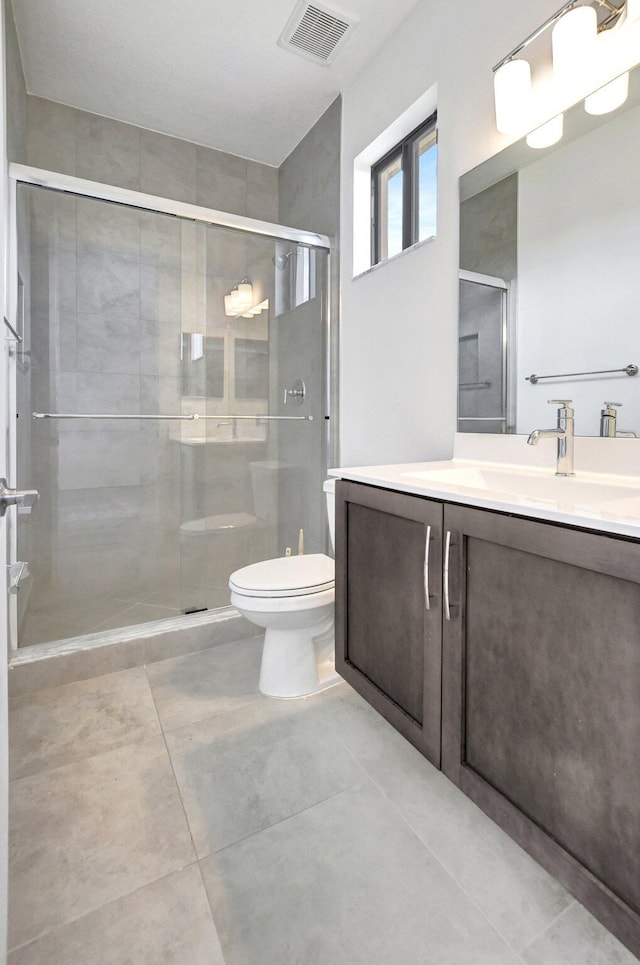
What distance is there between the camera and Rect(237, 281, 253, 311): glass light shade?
2.35 m

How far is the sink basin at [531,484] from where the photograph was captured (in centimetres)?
109

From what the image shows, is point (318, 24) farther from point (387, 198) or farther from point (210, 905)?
point (210, 905)

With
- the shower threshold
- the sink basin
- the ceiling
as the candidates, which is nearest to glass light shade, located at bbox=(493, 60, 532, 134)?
the ceiling

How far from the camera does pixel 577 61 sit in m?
1.25

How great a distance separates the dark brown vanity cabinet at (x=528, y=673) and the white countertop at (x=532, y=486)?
0.02 metres

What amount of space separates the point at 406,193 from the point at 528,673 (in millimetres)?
2016

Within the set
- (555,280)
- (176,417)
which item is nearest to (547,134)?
(555,280)

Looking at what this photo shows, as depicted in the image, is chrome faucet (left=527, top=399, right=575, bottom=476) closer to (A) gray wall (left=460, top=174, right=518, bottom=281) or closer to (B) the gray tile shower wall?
(A) gray wall (left=460, top=174, right=518, bottom=281)

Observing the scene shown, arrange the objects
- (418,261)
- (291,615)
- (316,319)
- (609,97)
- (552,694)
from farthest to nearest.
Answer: (316,319), (418,261), (291,615), (609,97), (552,694)

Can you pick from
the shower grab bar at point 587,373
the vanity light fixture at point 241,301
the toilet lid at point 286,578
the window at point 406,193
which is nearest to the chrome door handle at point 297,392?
the vanity light fixture at point 241,301

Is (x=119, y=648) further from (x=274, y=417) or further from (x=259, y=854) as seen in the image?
(x=274, y=417)

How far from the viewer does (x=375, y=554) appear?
128 cm

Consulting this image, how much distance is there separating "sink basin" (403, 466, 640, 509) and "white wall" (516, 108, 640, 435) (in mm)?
173

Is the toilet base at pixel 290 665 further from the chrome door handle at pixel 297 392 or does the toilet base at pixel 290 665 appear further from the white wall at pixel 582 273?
the chrome door handle at pixel 297 392
